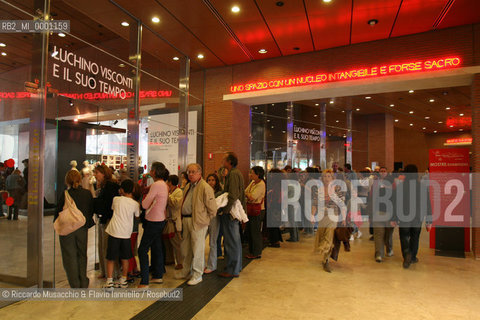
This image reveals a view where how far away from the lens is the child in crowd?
3.90 m

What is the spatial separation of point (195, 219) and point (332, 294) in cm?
207

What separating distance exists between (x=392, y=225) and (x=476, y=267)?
59.1 inches

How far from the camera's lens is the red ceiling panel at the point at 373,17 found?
5453 millimetres

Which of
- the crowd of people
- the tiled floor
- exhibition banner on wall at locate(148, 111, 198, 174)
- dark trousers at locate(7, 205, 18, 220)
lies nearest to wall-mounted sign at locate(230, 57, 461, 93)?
exhibition banner on wall at locate(148, 111, 198, 174)

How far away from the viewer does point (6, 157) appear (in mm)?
3875

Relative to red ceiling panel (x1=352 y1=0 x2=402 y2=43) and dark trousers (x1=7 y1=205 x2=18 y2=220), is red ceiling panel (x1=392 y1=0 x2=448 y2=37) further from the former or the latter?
dark trousers (x1=7 y1=205 x2=18 y2=220)

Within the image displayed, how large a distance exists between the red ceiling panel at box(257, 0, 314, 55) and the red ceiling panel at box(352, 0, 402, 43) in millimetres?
972

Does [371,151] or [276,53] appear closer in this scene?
[276,53]

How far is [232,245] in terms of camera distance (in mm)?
4668

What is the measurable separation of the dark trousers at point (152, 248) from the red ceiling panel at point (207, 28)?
158 inches

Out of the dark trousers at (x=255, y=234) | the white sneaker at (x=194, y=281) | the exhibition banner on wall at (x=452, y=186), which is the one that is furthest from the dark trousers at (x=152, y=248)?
the exhibition banner on wall at (x=452, y=186)

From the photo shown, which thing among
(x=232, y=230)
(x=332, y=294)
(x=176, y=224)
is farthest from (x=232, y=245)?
(x=332, y=294)

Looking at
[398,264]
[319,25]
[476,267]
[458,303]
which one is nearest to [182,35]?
[319,25]

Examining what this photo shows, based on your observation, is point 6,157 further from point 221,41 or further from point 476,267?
point 476,267
